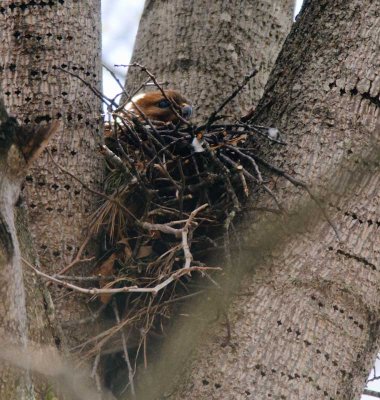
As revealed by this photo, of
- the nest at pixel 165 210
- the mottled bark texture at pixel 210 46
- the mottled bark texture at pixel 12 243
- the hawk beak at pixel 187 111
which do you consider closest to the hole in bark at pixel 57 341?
the mottled bark texture at pixel 12 243

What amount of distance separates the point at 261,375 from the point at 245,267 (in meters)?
0.33

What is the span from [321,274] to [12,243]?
43.4 inches

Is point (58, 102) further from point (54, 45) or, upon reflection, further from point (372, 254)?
point (372, 254)

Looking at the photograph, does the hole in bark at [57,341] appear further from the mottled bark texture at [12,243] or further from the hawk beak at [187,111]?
the hawk beak at [187,111]

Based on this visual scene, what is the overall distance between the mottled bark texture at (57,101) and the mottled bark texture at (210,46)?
913 millimetres

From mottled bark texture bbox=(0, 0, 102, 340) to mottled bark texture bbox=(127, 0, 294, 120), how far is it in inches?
35.9

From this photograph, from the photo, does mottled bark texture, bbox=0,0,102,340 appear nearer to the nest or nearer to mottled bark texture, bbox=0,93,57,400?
the nest

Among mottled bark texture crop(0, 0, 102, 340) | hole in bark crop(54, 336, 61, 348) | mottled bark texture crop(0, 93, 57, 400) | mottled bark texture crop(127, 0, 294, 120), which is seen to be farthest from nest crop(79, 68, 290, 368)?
mottled bark texture crop(127, 0, 294, 120)

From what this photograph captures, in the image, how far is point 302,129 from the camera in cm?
299

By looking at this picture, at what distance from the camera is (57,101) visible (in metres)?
3.13

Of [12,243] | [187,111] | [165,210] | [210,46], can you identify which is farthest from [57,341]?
[210,46]

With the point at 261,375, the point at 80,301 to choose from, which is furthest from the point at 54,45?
the point at 261,375

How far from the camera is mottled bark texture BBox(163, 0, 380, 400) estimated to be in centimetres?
263

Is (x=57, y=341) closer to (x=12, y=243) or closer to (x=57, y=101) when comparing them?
(x=12, y=243)
